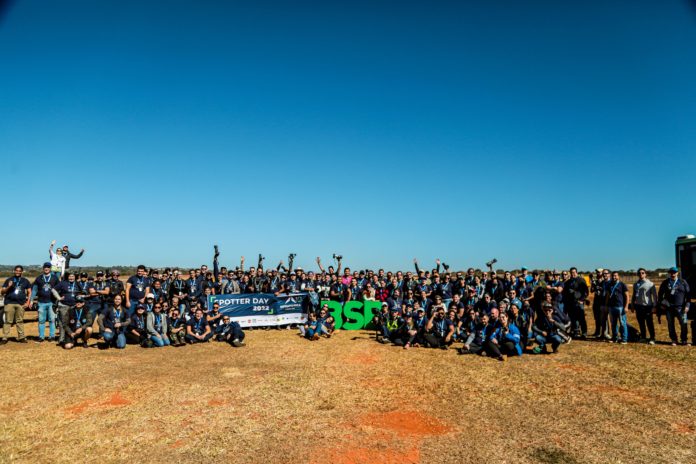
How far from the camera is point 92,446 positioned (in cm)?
661

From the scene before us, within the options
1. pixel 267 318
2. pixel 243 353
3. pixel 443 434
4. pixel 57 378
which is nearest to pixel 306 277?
pixel 267 318

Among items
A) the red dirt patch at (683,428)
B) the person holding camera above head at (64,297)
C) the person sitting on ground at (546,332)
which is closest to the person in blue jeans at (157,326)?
the person holding camera above head at (64,297)

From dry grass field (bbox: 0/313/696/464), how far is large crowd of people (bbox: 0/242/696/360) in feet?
3.89

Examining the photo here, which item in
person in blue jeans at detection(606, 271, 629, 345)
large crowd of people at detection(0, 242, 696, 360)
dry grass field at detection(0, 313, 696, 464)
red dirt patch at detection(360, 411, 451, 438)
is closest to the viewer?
dry grass field at detection(0, 313, 696, 464)

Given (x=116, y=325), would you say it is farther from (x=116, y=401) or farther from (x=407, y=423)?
(x=407, y=423)

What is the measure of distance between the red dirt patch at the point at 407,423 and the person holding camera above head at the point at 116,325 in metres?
9.95

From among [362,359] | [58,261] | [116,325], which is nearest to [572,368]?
[362,359]

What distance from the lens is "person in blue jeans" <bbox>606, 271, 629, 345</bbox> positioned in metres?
14.2

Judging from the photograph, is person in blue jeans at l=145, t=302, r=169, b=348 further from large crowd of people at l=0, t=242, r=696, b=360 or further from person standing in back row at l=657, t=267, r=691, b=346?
person standing in back row at l=657, t=267, r=691, b=346

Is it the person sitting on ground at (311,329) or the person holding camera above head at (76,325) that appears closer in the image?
the person holding camera above head at (76,325)

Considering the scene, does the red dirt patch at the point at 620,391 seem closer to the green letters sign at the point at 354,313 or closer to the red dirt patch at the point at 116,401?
the red dirt patch at the point at 116,401

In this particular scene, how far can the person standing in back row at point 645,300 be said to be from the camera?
46.4ft

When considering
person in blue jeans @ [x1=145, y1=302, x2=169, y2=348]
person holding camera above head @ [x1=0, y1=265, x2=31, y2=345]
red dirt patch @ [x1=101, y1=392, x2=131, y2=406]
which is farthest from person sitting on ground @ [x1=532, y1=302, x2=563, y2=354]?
person holding camera above head @ [x1=0, y1=265, x2=31, y2=345]

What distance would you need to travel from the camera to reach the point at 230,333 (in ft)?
49.4
